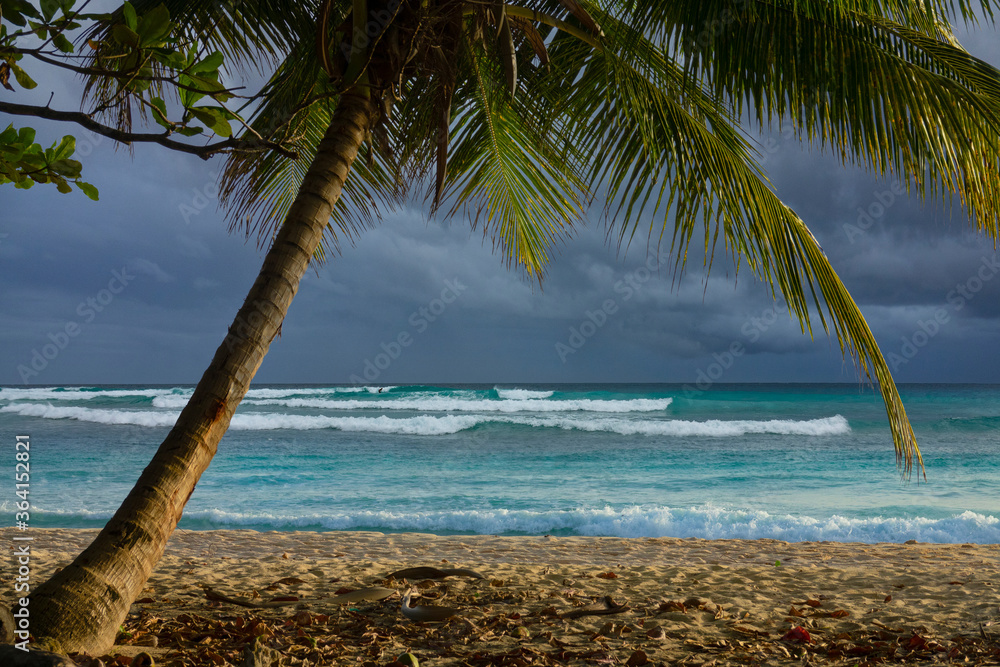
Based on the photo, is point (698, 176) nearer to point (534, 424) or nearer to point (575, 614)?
point (575, 614)

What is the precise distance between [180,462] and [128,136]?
4.39 ft

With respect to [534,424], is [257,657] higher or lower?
lower

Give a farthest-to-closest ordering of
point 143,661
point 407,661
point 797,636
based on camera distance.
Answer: point 797,636
point 407,661
point 143,661

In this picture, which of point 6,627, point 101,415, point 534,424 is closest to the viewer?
point 6,627

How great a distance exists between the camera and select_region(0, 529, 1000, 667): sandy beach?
2711 millimetres

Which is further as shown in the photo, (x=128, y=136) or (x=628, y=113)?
(x=628, y=113)

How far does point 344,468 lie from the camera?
12641 millimetres

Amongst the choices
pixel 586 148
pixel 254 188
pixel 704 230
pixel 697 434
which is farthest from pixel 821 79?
pixel 697 434

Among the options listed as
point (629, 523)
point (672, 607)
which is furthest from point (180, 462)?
point (629, 523)

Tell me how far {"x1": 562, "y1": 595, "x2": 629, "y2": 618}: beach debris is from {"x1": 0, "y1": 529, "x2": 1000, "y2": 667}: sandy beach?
2 cm

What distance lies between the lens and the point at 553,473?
1231 cm

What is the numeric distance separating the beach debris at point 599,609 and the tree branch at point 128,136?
266 centimetres

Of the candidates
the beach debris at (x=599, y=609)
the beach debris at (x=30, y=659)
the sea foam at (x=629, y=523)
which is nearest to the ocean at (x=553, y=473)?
the sea foam at (x=629, y=523)

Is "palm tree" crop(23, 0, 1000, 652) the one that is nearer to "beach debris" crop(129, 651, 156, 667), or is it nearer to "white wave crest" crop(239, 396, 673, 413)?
"beach debris" crop(129, 651, 156, 667)
